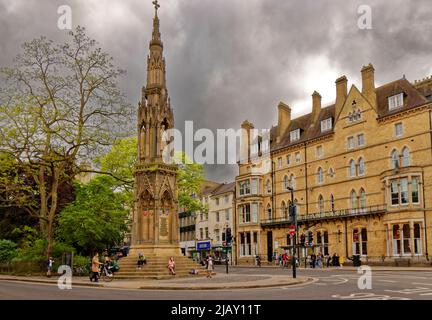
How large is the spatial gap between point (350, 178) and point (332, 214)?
4333 millimetres

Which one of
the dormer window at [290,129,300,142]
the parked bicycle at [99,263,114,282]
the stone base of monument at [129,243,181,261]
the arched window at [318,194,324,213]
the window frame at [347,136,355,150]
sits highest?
the dormer window at [290,129,300,142]

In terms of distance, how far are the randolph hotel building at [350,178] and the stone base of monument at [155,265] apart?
46.6 ft

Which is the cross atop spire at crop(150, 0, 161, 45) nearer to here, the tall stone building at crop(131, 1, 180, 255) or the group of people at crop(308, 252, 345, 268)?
the tall stone building at crop(131, 1, 180, 255)

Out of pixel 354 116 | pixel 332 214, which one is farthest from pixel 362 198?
pixel 354 116

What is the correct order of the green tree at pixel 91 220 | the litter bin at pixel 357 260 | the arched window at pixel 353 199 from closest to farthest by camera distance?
the green tree at pixel 91 220 < the litter bin at pixel 357 260 < the arched window at pixel 353 199

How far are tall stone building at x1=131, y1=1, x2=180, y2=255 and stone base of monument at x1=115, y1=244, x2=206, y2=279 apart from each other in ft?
0.21

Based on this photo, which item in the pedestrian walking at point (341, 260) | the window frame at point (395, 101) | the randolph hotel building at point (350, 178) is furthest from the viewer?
the window frame at point (395, 101)

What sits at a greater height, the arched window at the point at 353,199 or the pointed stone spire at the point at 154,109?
the pointed stone spire at the point at 154,109

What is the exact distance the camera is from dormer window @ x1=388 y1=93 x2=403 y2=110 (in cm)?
4516

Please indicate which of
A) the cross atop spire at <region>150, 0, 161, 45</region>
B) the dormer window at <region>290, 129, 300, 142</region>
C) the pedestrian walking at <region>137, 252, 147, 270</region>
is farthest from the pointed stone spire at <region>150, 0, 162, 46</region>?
the dormer window at <region>290, 129, 300, 142</region>

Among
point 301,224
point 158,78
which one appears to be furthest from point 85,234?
point 301,224

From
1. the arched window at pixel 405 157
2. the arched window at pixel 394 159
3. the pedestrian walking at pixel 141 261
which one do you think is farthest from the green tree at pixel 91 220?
the arched window at pixel 405 157

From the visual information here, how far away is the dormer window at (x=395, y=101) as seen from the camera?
4516 centimetres

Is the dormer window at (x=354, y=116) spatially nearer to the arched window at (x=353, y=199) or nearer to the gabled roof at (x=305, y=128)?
the gabled roof at (x=305, y=128)
